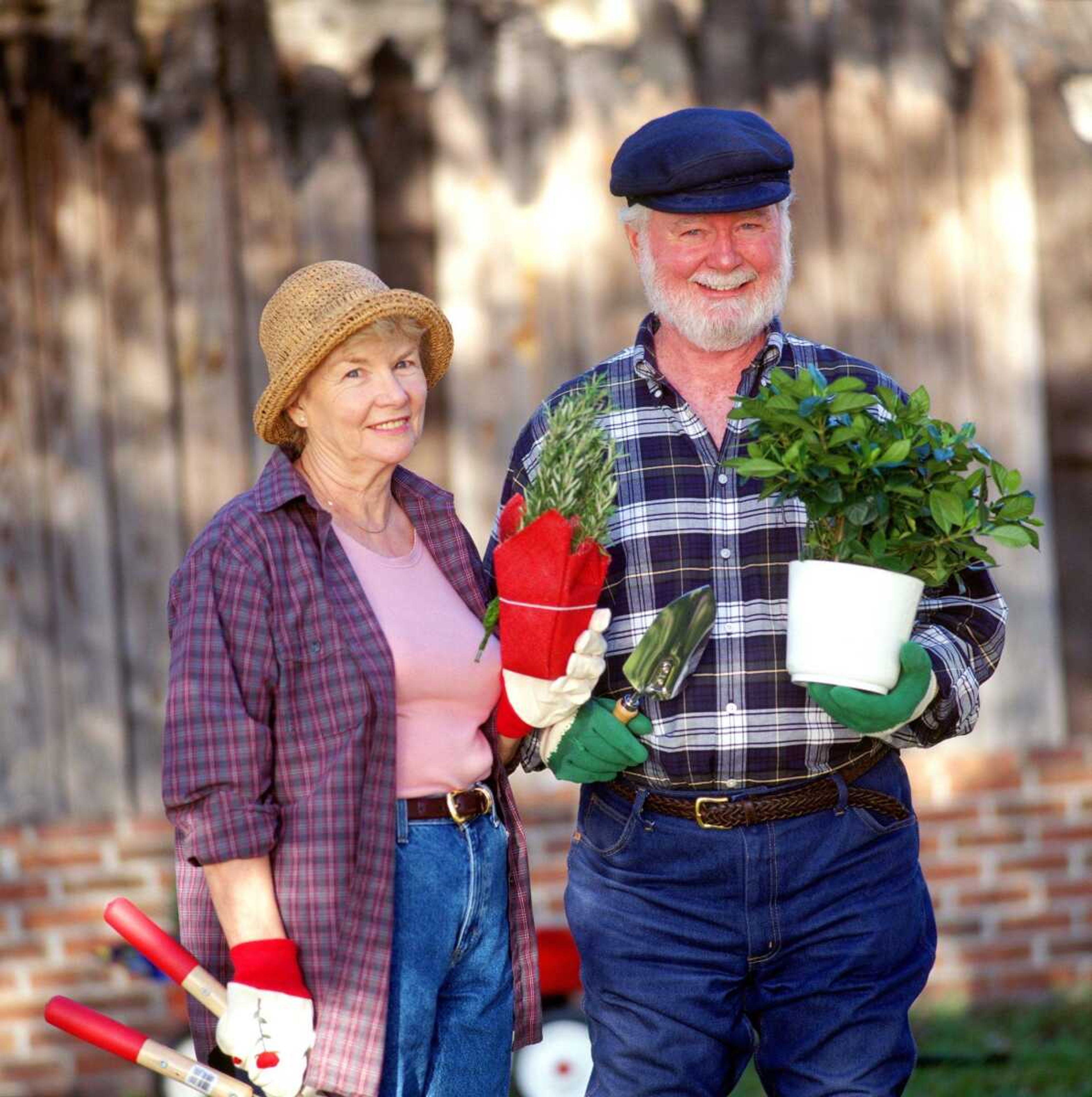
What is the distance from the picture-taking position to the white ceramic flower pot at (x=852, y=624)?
8.92ft

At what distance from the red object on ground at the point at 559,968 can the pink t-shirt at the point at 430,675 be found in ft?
5.06

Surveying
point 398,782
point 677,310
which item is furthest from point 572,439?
point 398,782

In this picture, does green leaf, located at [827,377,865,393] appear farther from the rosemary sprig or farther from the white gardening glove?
the white gardening glove

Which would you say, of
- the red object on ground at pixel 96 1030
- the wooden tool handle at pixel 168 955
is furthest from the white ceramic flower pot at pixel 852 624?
the red object on ground at pixel 96 1030

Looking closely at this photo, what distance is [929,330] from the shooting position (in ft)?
16.2

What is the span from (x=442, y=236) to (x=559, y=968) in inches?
78.8

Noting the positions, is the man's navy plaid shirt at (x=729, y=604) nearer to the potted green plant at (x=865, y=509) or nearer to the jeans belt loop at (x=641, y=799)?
the jeans belt loop at (x=641, y=799)

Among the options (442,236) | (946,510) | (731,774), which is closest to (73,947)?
(442,236)

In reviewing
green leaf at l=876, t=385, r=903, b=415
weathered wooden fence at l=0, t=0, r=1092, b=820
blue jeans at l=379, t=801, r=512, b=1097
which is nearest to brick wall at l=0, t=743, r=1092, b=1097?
weathered wooden fence at l=0, t=0, r=1092, b=820

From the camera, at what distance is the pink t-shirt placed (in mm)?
2791

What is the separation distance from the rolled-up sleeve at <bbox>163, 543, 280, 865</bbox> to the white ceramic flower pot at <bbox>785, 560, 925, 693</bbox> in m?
0.86

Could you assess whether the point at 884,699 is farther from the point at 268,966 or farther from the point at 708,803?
the point at 268,966

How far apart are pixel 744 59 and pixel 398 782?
9.33 ft

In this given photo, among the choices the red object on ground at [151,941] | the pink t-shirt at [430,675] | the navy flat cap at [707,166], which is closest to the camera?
the red object on ground at [151,941]
